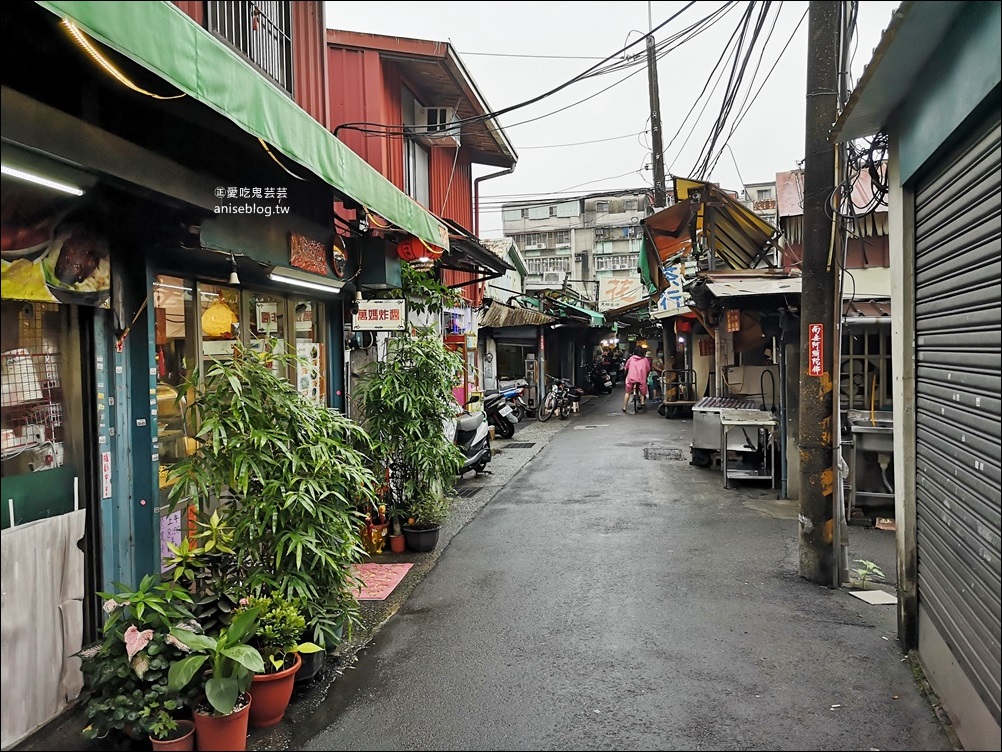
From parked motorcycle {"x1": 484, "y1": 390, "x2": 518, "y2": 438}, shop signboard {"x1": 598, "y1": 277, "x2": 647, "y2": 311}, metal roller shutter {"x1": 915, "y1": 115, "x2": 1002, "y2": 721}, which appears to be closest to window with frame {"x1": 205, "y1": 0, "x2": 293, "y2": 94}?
metal roller shutter {"x1": 915, "y1": 115, "x2": 1002, "y2": 721}

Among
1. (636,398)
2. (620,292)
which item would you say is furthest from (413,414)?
(620,292)

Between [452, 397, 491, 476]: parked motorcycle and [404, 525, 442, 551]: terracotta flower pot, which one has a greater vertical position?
[452, 397, 491, 476]: parked motorcycle

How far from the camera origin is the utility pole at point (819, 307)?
595cm

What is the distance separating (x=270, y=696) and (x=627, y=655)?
233 cm

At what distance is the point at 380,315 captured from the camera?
25.6 feet

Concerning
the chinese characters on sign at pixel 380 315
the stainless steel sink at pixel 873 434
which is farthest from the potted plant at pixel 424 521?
the stainless steel sink at pixel 873 434

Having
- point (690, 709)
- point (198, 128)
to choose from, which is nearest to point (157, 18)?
point (198, 128)

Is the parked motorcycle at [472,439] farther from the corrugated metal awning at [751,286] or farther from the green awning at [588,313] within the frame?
the green awning at [588,313]

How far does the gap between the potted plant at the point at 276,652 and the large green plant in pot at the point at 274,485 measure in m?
0.13

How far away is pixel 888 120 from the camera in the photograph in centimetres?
473

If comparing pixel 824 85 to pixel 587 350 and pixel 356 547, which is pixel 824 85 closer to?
pixel 356 547

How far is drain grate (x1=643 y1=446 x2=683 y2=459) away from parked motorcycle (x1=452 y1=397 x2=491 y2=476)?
3.57 metres

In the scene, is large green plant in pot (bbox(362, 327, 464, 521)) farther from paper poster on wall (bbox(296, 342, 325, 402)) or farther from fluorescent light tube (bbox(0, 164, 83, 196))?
fluorescent light tube (bbox(0, 164, 83, 196))

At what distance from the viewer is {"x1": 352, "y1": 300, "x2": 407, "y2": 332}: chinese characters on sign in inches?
305
